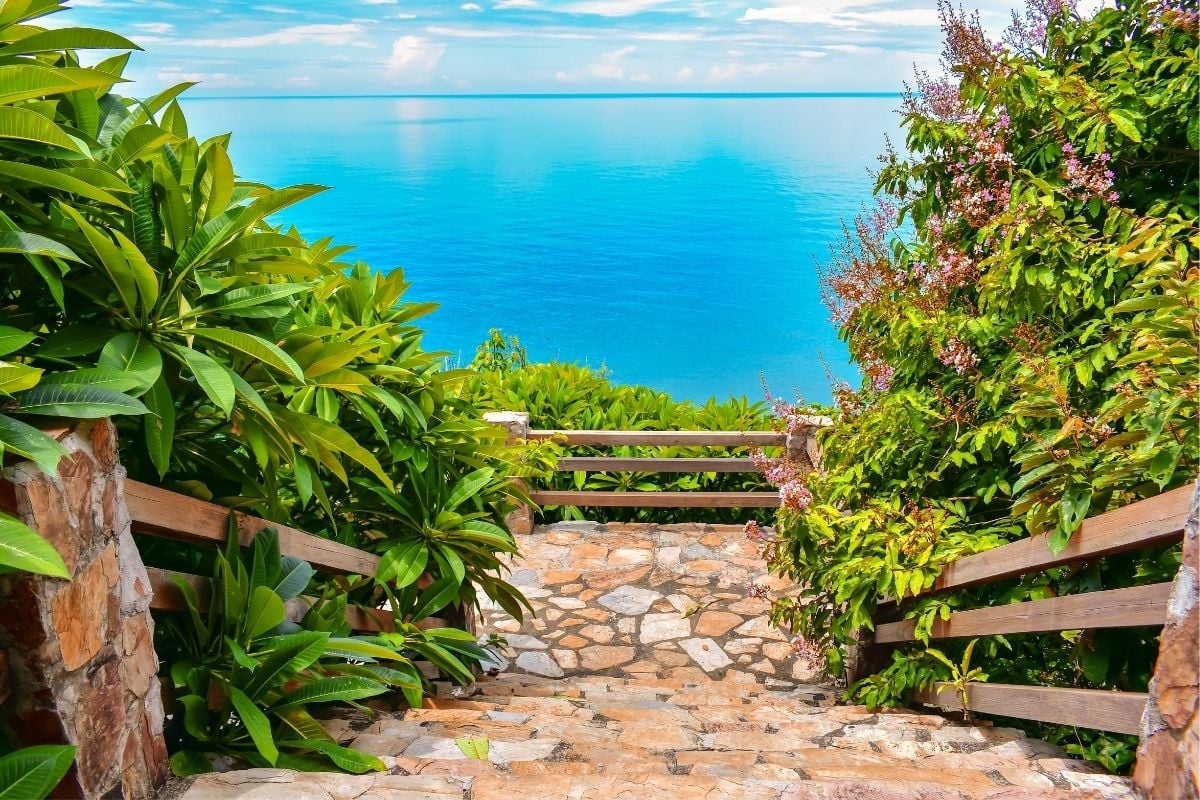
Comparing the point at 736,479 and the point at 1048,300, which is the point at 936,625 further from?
the point at 736,479

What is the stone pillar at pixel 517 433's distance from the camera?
223 inches

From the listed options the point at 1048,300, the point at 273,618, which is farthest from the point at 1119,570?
the point at 273,618

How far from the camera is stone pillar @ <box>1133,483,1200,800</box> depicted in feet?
5.07

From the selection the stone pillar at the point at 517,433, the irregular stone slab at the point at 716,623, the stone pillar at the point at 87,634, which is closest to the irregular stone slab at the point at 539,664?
the irregular stone slab at the point at 716,623

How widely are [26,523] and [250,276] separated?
907mm

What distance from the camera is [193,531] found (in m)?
1.93

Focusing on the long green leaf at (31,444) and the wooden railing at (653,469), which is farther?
the wooden railing at (653,469)

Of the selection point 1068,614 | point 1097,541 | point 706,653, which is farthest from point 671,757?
point 706,653

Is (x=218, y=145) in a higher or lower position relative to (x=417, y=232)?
lower

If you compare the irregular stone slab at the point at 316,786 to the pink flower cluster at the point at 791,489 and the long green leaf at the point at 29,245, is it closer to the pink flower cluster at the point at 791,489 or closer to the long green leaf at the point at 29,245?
the long green leaf at the point at 29,245

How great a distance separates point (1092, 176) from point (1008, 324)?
1.91ft

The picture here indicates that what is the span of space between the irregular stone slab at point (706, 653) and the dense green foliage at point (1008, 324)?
0.93 m

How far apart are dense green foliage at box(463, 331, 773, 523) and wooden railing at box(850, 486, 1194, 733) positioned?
340cm

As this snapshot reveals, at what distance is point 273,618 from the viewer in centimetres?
204
